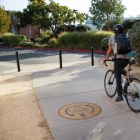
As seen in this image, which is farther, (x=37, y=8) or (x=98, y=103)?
(x=37, y=8)

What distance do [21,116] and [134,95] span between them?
8.08ft

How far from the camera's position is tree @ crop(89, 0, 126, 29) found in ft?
104

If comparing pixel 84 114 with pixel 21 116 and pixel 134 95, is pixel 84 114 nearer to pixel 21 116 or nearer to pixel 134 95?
pixel 134 95

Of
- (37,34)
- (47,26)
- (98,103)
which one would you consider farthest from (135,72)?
(37,34)

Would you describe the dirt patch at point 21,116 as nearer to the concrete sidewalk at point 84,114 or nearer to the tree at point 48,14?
the concrete sidewalk at point 84,114

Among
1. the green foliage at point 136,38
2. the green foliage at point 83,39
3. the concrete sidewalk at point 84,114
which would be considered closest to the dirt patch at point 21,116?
the concrete sidewalk at point 84,114

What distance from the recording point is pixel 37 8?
92.6 ft

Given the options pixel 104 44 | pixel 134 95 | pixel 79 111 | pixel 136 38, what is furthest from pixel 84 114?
pixel 104 44

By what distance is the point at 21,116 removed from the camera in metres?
4.03

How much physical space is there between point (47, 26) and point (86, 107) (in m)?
25.7

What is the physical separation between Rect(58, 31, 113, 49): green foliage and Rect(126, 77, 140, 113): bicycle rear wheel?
→ 1568 cm

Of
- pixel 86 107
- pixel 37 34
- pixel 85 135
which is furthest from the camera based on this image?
pixel 37 34

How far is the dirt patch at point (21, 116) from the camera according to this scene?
129 inches

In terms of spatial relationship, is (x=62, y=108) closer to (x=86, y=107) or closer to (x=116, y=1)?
(x=86, y=107)
